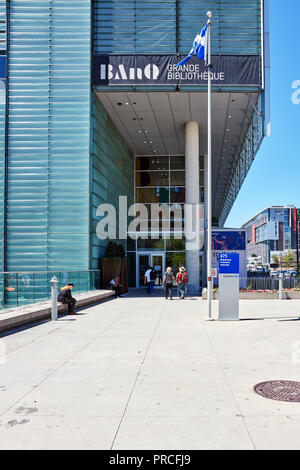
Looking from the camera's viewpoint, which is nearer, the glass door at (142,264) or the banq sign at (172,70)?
the banq sign at (172,70)

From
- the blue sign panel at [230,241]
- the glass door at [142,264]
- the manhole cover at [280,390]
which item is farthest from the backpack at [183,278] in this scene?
the manhole cover at [280,390]

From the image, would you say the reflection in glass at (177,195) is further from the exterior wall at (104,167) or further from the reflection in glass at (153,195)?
the exterior wall at (104,167)

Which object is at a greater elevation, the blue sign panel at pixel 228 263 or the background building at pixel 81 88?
the background building at pixel 81 88

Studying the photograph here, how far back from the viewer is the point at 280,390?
236 inches

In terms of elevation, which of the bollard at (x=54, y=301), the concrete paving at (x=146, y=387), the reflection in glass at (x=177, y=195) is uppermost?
the reflection in glass at (x=177, y=195)

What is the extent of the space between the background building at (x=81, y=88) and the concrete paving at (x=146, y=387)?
1163 cm

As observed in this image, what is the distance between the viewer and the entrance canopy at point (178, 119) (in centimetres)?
2506

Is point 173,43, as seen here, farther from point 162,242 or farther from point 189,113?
point 162,242

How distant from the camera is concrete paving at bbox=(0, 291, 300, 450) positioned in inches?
173

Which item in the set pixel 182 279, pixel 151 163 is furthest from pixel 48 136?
pixel 151 163

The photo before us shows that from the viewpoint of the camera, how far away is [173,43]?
79.5ft

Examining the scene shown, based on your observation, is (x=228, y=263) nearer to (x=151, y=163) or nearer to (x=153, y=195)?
(x=153, y=195)

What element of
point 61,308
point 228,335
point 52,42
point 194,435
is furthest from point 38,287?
point 52,42

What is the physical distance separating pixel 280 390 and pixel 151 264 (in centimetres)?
2779
